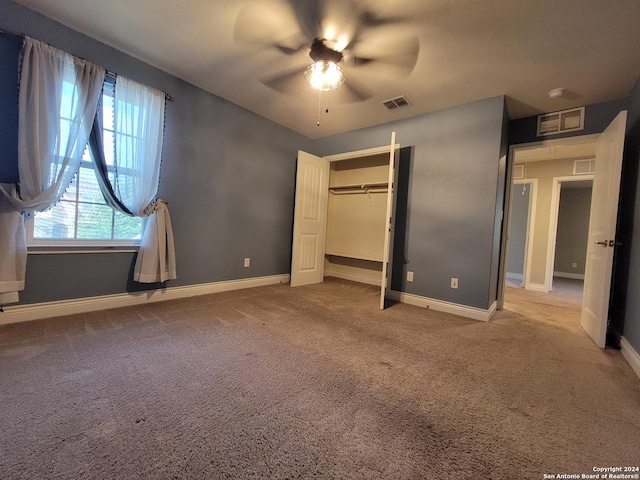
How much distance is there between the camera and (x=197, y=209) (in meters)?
3.10

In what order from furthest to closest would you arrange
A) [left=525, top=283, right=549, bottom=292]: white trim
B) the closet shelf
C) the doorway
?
1. [left=525, top=283, right=549, bottom=292]: white trim
2. the closet shelf
3. the doorway

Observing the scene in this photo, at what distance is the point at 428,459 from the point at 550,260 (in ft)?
16.9

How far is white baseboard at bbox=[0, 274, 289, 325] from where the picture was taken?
2090 millimetres

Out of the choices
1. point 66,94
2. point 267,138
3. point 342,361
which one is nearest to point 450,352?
point 342,361

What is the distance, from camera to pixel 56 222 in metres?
2.24

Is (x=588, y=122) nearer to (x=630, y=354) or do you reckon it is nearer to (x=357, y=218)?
(x=630, y=354)

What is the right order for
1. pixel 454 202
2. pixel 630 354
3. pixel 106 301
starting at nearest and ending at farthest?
pixel 630 354, pixel 106 301, pixel 454 202

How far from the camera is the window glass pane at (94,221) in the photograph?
237 cm

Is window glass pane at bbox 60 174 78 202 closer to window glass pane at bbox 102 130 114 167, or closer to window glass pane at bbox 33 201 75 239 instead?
window glass pane at bbox 33 201 75 239

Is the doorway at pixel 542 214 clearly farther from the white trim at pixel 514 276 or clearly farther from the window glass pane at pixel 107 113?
the window glass pane at pixel 107 113

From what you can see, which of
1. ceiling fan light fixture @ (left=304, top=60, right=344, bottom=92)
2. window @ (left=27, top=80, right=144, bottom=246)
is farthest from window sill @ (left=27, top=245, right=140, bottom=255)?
ceiling fan light fixture @ (left=304, top=60, right=344, bottom=92)

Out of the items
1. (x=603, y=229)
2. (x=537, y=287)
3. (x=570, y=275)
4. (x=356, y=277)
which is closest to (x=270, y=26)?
(x=603, y=229)

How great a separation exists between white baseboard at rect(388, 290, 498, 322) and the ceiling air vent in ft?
7.76

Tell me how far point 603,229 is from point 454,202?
1287mm
